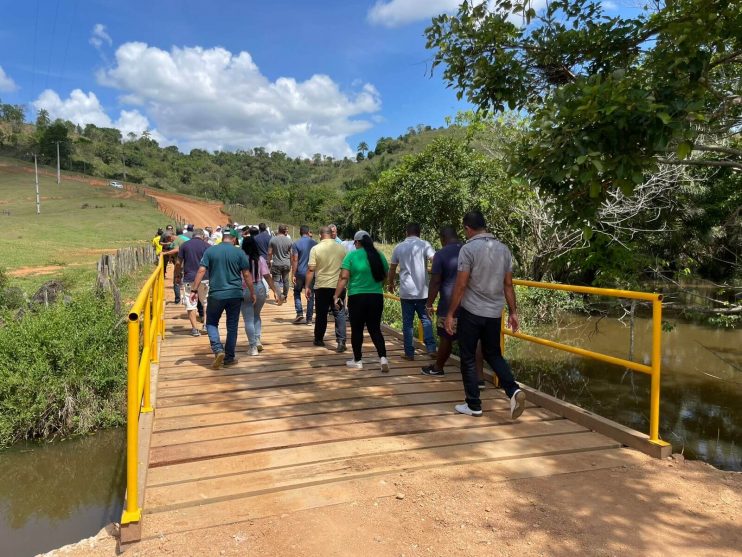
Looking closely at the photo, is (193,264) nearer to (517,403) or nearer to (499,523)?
(517,403)

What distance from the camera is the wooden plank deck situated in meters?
3.25

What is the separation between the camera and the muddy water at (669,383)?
25.4 ft

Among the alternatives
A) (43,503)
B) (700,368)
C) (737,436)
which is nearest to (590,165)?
(43,503)

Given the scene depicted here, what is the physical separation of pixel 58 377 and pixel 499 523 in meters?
5.57

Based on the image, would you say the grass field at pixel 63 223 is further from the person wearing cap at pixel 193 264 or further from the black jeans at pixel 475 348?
the black jeans at pixel 475 348

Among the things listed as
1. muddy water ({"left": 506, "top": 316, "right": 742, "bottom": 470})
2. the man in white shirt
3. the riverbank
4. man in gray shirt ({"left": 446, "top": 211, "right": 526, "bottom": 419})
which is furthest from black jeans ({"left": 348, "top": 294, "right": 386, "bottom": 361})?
muddy water ({"left": 506, "top": 316, "right": 742, "bottom": 470})

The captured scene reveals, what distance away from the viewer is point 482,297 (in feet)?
14.3

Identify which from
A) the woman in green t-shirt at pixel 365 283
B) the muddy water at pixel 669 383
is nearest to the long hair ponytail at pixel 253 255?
the woman in green t-shirt at pixel 365 283

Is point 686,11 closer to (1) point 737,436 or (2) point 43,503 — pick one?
(1) point 737,436

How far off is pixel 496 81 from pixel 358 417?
366 centimetres

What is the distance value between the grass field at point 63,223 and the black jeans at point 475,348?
643 inches

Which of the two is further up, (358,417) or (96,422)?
(358,417)

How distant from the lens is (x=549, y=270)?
15555 mm

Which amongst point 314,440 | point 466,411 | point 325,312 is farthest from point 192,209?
point 314,440
